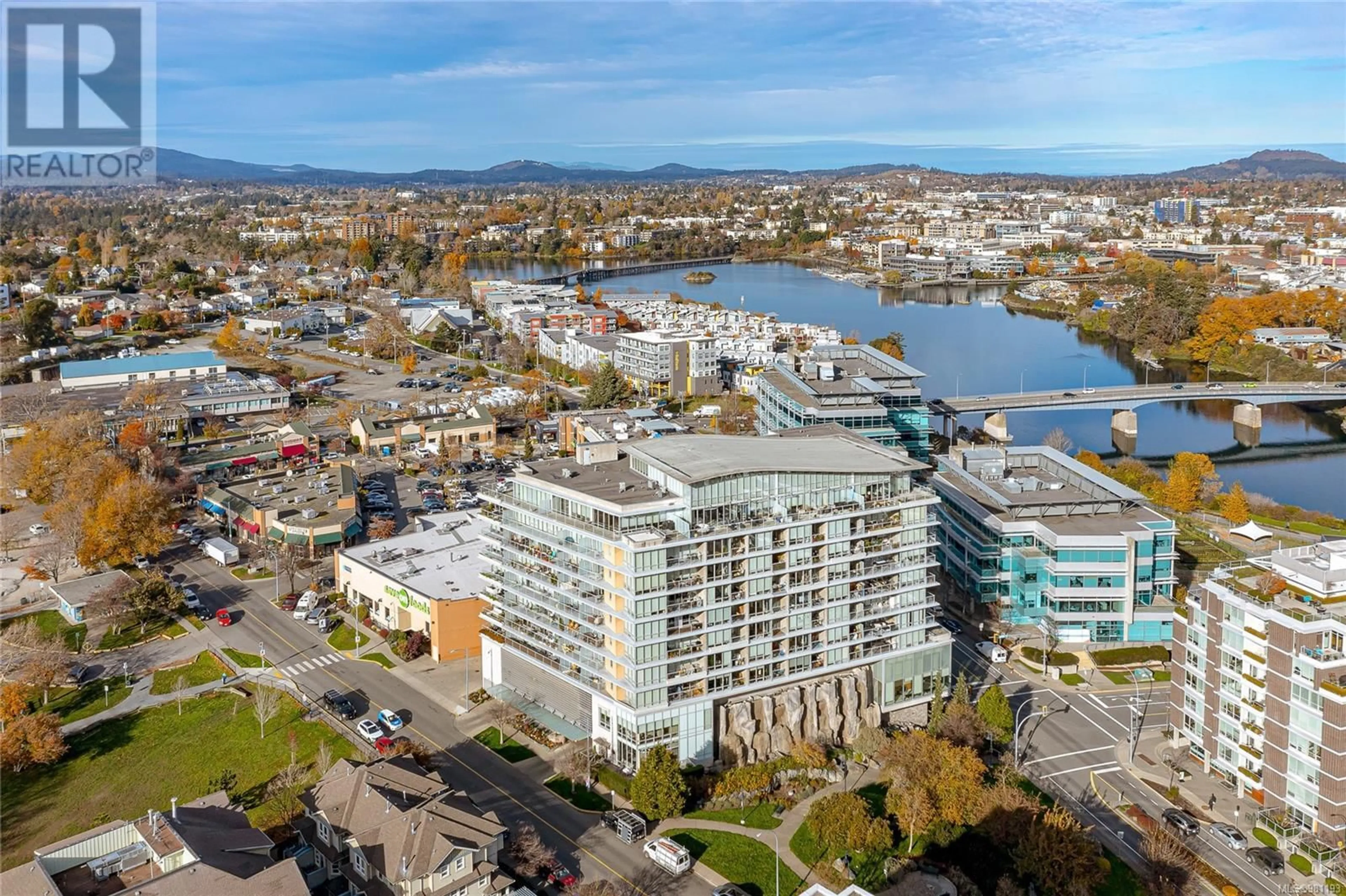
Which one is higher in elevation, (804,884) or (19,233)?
(19,233)

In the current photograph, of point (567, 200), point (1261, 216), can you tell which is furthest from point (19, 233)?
point (1261, 216)

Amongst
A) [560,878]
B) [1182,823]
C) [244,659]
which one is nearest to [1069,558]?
[1182,823]

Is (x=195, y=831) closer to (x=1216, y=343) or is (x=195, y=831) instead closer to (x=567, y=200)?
(x=1216, y=343)

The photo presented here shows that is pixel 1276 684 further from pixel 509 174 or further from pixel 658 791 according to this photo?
pixel 509 174

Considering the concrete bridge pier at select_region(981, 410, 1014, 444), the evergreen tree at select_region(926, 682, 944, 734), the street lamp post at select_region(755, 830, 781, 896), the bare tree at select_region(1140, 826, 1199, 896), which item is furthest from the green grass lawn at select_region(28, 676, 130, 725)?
the concrete bridge pier at select_region(981, 410, 1014, 444)

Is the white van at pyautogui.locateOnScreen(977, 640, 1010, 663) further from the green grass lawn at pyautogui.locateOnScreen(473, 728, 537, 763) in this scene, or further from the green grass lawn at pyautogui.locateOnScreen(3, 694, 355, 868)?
the green grass lawn at pyautogui.locateOnScreen(3, 694, 355, 868)

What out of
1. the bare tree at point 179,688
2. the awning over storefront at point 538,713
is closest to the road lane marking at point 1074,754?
the awning over storefront at point 538,713
